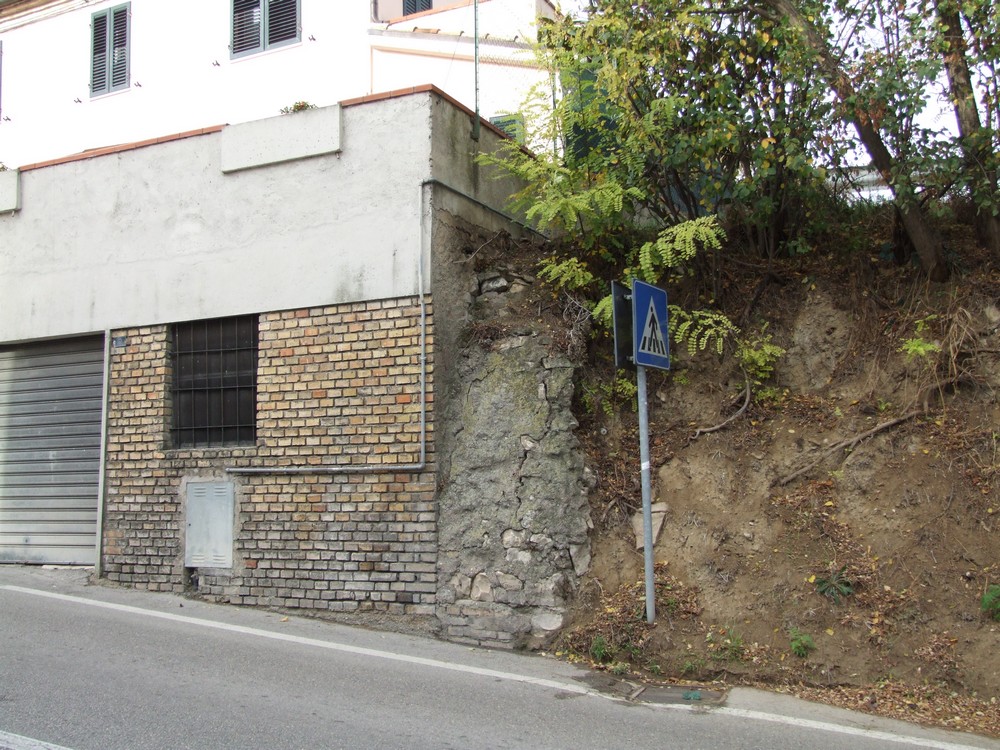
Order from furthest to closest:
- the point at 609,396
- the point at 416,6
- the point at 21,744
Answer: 1. the point at 416,6
2. the point at 609,396
3. the point at 21,744

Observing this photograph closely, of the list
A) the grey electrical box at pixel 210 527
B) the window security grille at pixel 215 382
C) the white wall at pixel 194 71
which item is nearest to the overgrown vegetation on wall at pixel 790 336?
the window security grille at pixel 215 382

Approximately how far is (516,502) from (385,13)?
11271 mm

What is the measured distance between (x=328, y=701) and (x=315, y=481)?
287 cm

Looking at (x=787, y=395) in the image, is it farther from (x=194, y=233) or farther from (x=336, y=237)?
(x=194, y=233)

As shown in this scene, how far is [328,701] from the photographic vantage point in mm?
5750

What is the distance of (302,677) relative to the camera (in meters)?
6.26

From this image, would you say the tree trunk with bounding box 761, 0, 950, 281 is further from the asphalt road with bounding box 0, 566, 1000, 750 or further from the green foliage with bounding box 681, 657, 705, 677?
the asphalt road with bounding box 0, 566, 1000, 750

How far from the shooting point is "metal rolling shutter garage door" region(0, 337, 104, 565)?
989 cm

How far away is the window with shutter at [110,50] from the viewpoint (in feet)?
55.2

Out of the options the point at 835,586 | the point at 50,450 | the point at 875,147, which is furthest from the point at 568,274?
the point at 50,450

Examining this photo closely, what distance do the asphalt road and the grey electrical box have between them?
1.03 m

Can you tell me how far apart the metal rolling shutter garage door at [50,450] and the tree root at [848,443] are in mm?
7324

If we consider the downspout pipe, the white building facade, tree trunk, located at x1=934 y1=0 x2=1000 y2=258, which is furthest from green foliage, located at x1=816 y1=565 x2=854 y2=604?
the downspout pipe

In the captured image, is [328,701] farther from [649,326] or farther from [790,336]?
[790,336]
